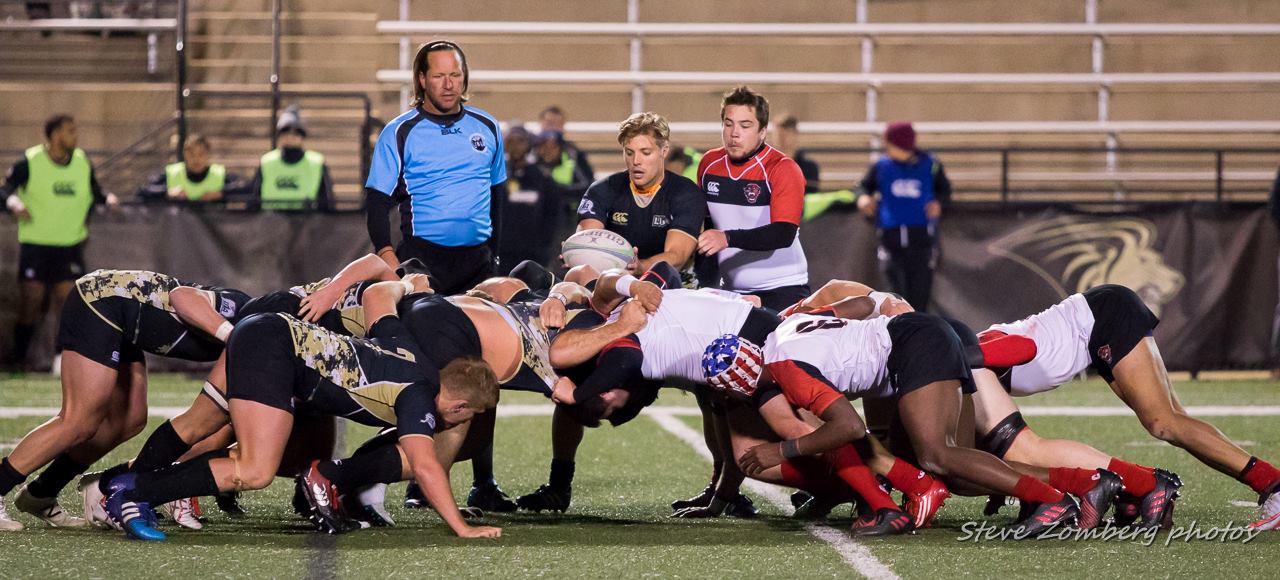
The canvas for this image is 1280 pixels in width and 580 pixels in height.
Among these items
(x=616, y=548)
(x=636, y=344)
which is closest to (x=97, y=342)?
(x=636, y=344)

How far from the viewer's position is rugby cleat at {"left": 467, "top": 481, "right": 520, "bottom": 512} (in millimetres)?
6824

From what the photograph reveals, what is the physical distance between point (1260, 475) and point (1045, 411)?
15.3 feet

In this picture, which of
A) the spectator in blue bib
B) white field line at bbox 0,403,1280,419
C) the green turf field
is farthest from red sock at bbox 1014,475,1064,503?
the spectator in blue bib

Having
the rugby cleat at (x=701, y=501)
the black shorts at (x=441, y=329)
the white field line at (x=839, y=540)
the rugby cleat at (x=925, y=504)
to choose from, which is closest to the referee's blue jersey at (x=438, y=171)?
the black shorts at (x=441, y=329)

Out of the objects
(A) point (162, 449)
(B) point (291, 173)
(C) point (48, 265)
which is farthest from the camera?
(B) point (291, 173)

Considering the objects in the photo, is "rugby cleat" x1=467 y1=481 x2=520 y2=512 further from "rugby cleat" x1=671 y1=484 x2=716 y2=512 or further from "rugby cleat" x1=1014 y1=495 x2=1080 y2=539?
"rugby cleat" x1=1014 y1=495 x2=1080 y2=539

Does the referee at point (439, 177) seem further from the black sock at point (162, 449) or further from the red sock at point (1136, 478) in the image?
the red sock at point (1136, 478)

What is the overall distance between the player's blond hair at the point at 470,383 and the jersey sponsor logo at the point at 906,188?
708cm

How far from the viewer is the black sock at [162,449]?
5.93 metres

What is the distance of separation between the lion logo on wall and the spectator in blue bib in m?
0.66

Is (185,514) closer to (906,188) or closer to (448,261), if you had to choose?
(448,261)

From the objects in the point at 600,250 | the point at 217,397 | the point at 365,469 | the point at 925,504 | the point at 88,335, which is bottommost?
the point at 925,504

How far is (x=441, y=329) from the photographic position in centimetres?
611

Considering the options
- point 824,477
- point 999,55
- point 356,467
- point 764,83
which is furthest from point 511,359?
point 999,55
